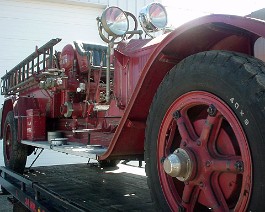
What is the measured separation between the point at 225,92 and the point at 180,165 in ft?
1.40

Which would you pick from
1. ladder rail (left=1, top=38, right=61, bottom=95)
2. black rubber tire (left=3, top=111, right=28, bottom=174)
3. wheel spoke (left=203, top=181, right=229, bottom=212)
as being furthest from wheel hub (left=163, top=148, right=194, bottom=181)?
black rubber tire (left=3, top=111, right=28, bottom=174)

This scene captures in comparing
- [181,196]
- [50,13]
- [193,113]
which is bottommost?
[181,196]

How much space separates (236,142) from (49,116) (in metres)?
3.79

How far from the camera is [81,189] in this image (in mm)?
4027

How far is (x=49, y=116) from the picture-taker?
17.0 ft

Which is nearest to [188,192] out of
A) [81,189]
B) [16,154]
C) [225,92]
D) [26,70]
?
[225,92]

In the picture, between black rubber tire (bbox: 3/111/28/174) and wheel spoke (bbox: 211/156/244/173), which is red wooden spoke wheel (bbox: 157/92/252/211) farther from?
black rubber tire (bbox: 3/111/28/174)

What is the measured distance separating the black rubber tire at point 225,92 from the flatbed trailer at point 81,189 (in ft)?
3.18

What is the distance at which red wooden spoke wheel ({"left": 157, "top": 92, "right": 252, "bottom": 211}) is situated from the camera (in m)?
1.63

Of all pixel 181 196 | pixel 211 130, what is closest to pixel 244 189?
pixel 211 130

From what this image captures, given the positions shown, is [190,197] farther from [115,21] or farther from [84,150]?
[115,21]

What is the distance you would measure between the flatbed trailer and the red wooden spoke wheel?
45.6 inches

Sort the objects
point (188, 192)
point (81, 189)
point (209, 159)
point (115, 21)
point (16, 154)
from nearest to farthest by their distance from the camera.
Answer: point (209, 159), point (188, 192), point (115, 21), point (81, 189), point (16, 154)

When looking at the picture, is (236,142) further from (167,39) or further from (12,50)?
(12,50)
